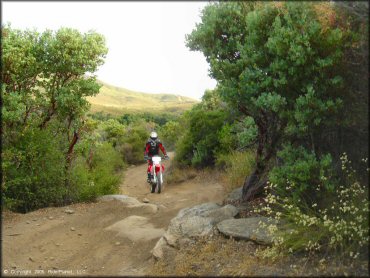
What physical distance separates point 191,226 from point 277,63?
121 inches

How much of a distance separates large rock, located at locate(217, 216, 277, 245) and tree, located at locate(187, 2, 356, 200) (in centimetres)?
152

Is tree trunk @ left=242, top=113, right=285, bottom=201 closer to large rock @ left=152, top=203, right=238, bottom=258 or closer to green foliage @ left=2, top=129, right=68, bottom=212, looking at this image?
large rock @ left=152, top=203, right=238, bottom=258

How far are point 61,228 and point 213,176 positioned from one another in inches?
316

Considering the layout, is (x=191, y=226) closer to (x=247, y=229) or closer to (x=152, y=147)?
(x=247, y=229)

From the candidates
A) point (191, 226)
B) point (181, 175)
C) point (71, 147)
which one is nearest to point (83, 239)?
point (191, 226)

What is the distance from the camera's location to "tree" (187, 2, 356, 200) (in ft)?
19.0

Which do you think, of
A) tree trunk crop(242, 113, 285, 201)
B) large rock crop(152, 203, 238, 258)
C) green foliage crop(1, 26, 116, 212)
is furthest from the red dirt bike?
large rock crop(152, 203, 238, 258)

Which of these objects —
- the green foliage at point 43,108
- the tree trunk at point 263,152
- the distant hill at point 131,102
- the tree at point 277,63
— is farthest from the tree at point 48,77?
the distant hill at point 131,102

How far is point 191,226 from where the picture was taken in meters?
6.83

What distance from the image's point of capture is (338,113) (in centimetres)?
611

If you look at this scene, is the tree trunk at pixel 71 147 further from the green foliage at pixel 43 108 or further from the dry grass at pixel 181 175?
the dry grass at pixel 181 175

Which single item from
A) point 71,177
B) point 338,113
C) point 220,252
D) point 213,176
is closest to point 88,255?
point 220,252

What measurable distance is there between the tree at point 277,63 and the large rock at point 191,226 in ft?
4.92

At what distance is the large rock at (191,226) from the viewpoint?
6.54 metres
